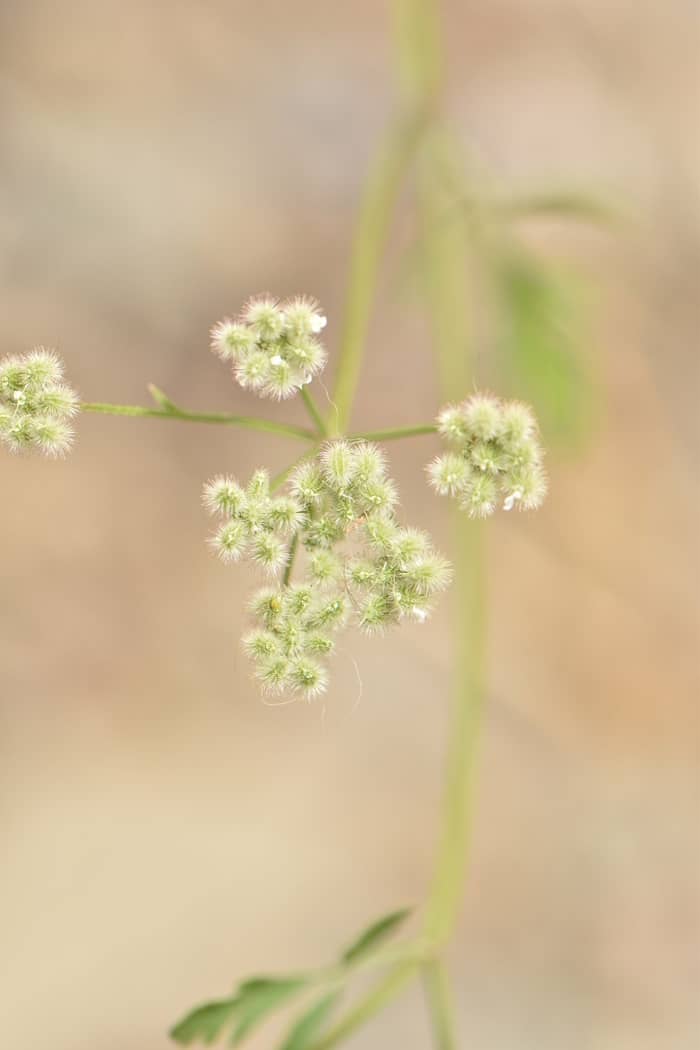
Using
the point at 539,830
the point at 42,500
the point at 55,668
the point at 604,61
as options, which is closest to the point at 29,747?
the point at 55,668

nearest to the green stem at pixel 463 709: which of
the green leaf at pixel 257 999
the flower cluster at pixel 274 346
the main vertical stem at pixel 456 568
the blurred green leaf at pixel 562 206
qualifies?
the main vertical stem at pixel 456 568

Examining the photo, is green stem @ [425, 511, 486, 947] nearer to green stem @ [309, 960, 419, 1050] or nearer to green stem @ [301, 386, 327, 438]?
green stem @ [309, 960, 419, 1050]

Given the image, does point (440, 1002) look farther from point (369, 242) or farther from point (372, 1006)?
point (369, 242)

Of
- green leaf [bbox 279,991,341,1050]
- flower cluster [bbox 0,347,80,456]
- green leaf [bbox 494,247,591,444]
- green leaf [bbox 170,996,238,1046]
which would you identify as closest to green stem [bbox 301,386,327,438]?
flower cluster [bbox 0,347,80,456]

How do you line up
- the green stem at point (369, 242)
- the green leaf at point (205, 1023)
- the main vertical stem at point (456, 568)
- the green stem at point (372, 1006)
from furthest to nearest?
the main vertical stem at point (456, 568)
the green stem at point (372, 1006)
the green stem at point (369, 242)
the green leaf at point (205, 1023)

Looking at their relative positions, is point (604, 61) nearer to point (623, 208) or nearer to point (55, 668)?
point (623, 208)

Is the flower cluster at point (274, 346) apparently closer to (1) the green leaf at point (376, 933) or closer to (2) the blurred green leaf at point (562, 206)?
(1) the green leaf at point (376, 933)
